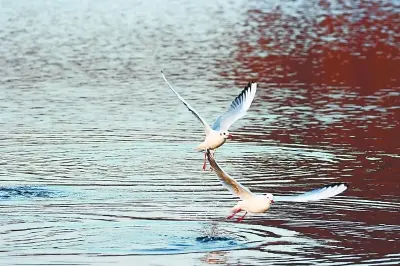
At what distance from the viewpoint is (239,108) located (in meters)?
16.0

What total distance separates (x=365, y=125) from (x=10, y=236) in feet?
33.8

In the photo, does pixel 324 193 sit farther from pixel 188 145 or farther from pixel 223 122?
pixel 188 145

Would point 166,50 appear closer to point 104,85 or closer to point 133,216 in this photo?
point 104,85

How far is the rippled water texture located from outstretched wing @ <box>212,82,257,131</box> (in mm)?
1217

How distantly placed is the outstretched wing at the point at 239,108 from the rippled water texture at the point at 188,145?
3.99 ft

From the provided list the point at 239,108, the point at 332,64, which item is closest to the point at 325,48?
the point at 332,64

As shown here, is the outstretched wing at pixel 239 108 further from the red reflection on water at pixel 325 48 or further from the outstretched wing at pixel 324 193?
the red reflection on water at pixel 325 48

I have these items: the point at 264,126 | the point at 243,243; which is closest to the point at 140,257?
the point at 243,243

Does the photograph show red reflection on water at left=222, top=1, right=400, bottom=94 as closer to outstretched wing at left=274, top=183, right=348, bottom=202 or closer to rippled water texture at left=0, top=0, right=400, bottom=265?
rippled water texture at left=0, top=0, right=400, bottom=265

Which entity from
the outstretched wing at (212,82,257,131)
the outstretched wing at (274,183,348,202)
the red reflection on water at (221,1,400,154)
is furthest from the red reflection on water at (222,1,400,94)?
the outstretched wing at (274,183,348,202)

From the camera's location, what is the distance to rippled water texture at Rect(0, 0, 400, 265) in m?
14.5

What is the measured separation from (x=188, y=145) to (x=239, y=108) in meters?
4.95

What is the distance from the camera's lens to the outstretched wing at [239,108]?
1570cm

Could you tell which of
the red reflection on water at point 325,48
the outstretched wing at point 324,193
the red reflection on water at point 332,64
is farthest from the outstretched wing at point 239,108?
the red reflection on water at point 325,48
